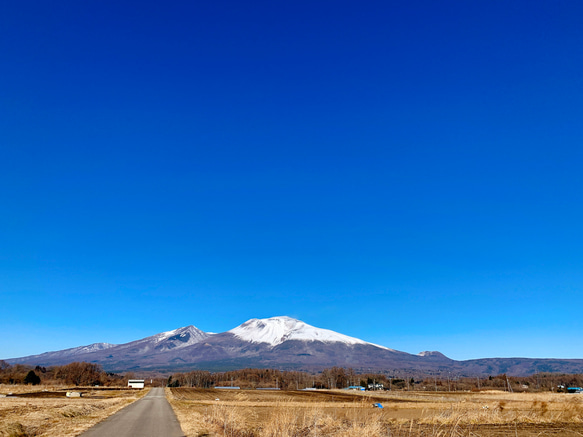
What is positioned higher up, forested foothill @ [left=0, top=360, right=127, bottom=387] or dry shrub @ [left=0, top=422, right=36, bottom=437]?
dry shrub @ [left=0, top=422, right=36, bottom=437]

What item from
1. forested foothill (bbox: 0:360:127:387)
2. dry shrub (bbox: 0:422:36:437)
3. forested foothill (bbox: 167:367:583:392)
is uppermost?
dry shrub (bbox: 0:422:36:437)

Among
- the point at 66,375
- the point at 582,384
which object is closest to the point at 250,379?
the point at 66,375

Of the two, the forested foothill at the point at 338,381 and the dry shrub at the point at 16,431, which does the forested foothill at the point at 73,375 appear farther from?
the dry shrub at the point at 16,431

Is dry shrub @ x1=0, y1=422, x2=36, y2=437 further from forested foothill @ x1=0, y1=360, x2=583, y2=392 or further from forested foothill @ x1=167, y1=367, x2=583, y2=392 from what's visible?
forested foothill @ x1=167, y1=367, x2=583, y2=392

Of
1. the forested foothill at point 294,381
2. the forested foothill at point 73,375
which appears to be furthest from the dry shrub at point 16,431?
the forested foothill at point 73,375

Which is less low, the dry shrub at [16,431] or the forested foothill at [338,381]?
the dry shrub at [16,431]

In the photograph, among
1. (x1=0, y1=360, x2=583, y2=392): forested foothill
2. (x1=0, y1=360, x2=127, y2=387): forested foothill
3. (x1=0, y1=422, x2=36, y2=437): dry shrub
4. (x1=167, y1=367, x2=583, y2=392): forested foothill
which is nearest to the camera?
(x1=0, y1=422, x2=36, y2=437): dry shrub

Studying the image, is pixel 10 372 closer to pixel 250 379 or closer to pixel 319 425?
pixel 250 379

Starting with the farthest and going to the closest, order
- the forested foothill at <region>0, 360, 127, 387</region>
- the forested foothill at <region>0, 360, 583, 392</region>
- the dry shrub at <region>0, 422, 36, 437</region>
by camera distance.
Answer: the forested foothill at <region>0, 360, 127, 387</region> → the forested foothill at <region>0, 360, 583, 392</region> → the dry shrub at <region>0, 422, 36, 437</region>

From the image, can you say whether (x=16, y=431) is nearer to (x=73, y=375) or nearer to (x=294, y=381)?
(x=73, y=375)

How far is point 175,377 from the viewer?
19788cm

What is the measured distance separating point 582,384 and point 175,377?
171587 mm

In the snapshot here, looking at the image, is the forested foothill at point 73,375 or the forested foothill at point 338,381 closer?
the forested foothill at point 73,375

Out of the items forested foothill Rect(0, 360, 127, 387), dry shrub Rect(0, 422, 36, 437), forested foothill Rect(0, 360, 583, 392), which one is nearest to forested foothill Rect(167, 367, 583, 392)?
forested foothill Rect(0, 360, 583, 392)
